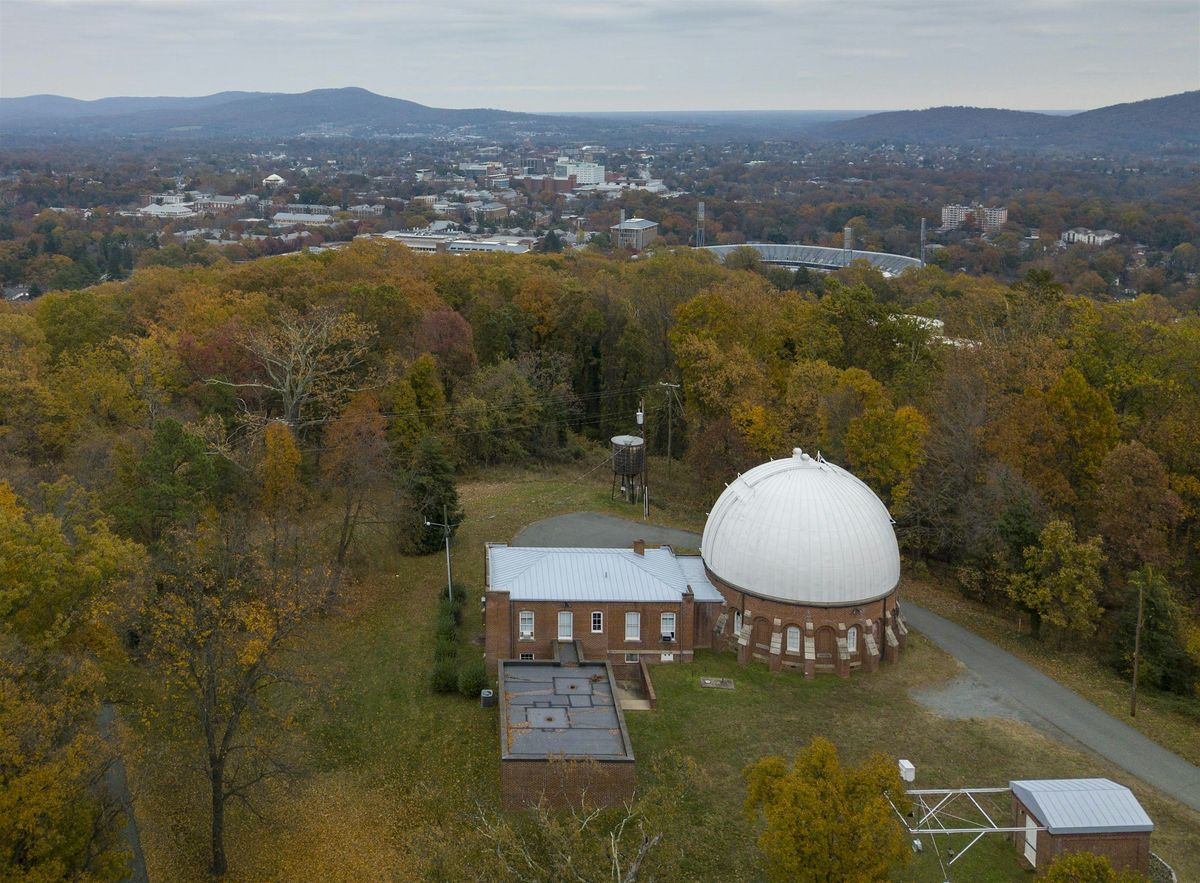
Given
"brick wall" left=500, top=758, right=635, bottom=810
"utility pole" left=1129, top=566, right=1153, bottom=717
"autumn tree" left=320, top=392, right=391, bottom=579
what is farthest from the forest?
"brick wall" left=500, top=758, right=635, bottom=810

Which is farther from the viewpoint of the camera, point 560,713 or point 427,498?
point 427,498

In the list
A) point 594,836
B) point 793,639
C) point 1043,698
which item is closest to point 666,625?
point 793,639

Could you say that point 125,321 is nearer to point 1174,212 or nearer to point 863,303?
point 863,303

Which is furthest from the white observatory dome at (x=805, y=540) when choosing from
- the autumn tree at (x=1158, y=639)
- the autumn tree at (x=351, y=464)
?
the autumn tree at (x=351, y=464)

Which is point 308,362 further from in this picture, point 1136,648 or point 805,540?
point 1136,648

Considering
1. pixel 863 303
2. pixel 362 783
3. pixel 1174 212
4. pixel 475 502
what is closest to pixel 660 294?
pixel 863 303
